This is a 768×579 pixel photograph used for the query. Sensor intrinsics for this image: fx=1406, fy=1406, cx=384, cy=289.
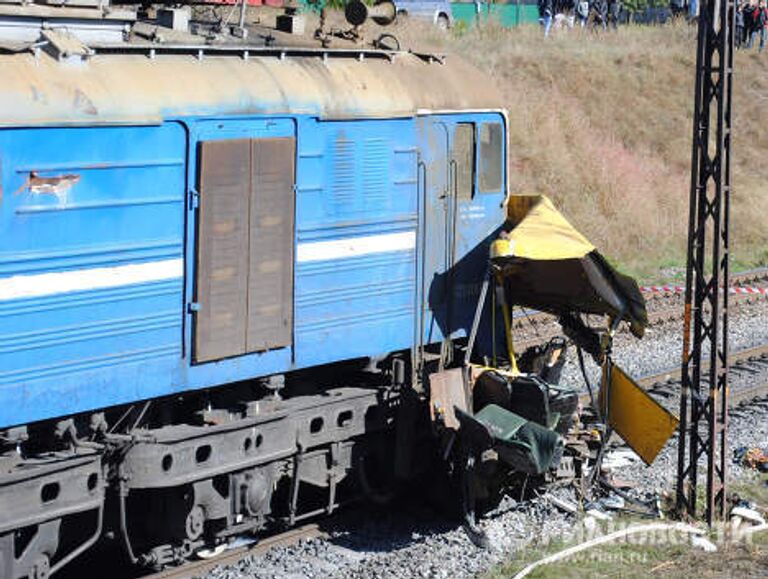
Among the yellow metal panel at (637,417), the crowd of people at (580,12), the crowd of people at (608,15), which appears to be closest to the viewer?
the yellow metal panel at (637,417)

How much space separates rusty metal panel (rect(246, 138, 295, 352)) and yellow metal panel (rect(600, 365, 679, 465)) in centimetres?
328

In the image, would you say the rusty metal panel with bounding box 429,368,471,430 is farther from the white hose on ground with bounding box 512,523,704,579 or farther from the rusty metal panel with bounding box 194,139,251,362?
the rusty metal panel with bounding box 194,139,251,362

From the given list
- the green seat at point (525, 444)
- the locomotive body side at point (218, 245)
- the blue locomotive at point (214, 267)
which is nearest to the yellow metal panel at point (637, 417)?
the green seat at point (525, 444)

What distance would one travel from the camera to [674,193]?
2959cm

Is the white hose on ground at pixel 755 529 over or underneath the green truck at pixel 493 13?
underneath

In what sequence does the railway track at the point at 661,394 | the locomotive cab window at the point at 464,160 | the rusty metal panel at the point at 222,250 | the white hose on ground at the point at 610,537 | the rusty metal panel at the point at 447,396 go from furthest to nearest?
the locomotive cab window at the point at 464,160 < the rusty metal panel at the point at 447,396 < the white hose on ground at the point at 610,537 < the railway track at the point at 661,394 < the rusty metal panel at the point at 222,250

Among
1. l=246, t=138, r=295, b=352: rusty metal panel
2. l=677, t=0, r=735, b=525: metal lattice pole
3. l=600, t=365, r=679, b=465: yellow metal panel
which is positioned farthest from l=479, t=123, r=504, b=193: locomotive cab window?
l=246, t=138, r=295, b=352: rusty metal panel

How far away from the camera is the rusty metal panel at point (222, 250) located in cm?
944

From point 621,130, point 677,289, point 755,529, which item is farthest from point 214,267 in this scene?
point 621,130

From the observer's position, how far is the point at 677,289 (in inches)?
840

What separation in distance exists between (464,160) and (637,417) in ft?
8.57

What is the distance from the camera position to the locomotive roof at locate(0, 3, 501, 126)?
8.42m

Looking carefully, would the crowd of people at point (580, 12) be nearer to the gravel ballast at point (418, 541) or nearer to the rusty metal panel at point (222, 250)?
the gravel ballast at point (418, 541)

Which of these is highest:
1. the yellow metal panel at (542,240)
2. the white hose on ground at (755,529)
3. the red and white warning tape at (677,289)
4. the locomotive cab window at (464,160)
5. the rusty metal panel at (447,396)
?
the locomotive cab window at (464,160)
